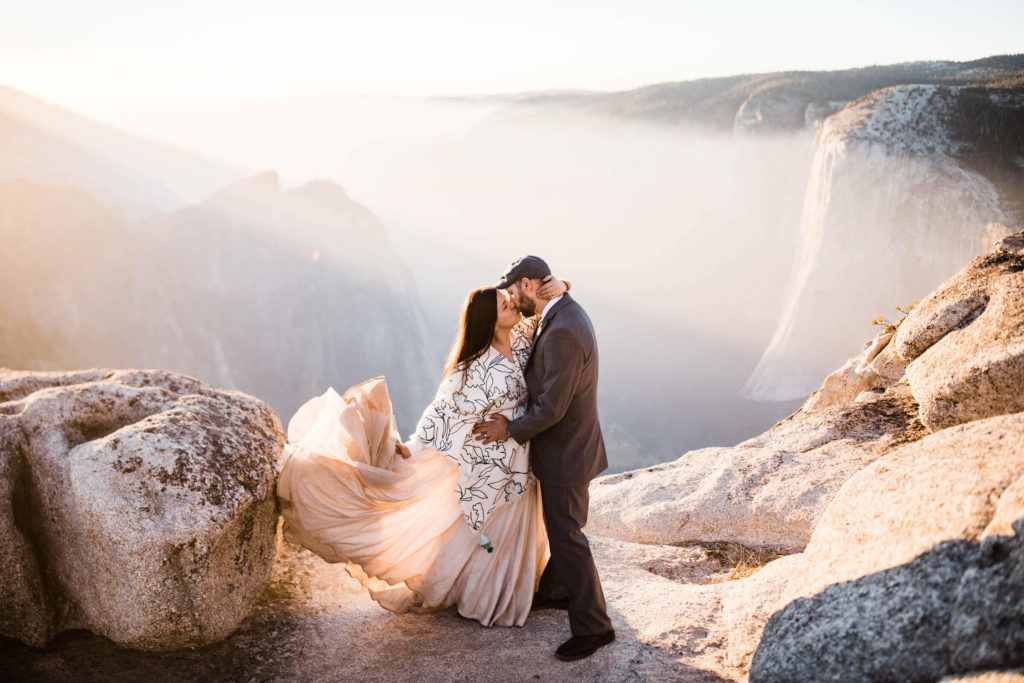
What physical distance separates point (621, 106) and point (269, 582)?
55200 mm

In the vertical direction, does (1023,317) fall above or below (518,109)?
below

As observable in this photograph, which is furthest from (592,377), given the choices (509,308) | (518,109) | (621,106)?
(518,109)

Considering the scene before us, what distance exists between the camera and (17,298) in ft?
78.7

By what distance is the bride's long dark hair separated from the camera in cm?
339

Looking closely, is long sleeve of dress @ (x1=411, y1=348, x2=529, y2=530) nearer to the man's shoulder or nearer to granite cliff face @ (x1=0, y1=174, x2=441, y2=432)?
the man's shoulder

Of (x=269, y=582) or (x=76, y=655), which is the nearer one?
(x=76, y=655)

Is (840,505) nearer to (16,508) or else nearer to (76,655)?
(76,655)

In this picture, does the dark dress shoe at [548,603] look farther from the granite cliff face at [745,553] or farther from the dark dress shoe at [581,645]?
the dark dress shoe at [581,645]

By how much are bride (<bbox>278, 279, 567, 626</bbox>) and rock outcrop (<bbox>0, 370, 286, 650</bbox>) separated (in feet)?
1.29

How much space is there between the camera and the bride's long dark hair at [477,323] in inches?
134

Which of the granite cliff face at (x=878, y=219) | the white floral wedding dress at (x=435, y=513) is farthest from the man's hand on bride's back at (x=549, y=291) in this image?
the granite cliff face at (x=878, y=219)

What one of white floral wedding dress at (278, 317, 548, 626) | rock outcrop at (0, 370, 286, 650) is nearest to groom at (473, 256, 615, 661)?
white floral wedding dress at (278, 317, 548, 626)

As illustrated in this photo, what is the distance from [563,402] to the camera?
3203 mm

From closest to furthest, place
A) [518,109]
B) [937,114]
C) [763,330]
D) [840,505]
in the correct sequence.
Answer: [840,505]
[937,114]
[763,330]
[518,109]
